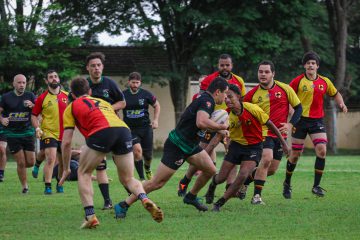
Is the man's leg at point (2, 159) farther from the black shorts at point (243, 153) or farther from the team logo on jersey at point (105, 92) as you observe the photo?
the black shorts at point (243, 153)

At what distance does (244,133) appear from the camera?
12055mm

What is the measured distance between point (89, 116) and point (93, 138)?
27 centimetres

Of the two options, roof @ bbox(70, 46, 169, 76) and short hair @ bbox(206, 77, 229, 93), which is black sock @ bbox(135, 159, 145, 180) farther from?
roof @ bbox(70, 46, 169, 76)

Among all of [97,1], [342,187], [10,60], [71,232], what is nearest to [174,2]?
[97,1]

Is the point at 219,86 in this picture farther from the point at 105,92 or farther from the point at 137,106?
the point at 137,106

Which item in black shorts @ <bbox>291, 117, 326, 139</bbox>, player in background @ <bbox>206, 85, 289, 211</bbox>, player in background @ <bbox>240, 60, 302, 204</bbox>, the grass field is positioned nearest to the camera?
the grass field

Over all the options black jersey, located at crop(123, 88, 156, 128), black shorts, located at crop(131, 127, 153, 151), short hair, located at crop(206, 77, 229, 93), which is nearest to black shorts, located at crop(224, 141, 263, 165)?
short hair, located at crop(206, 77, 229, 93)

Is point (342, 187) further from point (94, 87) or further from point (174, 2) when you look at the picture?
point (174, 2)

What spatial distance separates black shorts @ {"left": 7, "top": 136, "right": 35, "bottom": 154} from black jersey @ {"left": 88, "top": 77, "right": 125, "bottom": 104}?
15.7 ft

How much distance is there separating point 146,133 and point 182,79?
69.9 ft

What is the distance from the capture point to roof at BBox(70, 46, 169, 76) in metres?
40.4

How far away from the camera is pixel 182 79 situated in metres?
39.4

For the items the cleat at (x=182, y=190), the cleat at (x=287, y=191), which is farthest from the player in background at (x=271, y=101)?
the cleat at (x=182, y=190)

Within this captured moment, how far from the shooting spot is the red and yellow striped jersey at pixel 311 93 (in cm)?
1445
